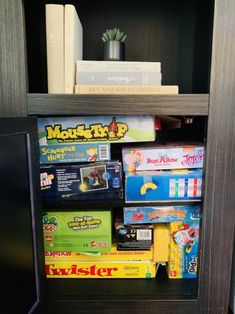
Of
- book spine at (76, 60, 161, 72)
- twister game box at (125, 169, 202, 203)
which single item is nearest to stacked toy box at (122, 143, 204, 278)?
twister game box at (125, 169, 202, 203)

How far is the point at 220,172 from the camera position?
30.0 inches

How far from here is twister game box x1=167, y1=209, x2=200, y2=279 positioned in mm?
884

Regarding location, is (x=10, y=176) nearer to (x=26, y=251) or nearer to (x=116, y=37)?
(x=26, y=251)

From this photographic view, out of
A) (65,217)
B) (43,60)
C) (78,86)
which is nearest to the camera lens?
(78,86)

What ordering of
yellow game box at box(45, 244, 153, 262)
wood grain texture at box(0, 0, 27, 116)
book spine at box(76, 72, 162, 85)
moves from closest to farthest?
1. wood grain texture at box(0, 0, 27, 116)
2. book spine at box(76, 72, 162, 85)
3. yellow game box at box(45, 244, 153, 262)

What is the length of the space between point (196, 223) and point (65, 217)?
48 centimetres

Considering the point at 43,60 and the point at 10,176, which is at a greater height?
the point at 43,60

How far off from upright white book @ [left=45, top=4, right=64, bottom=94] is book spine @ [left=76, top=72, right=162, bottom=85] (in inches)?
2.4

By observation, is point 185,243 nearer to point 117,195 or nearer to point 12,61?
point 117,195

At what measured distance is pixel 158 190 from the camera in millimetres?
844

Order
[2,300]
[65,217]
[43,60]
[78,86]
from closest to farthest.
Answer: [2,300] < [78,86] < [65,217] < [43,60]

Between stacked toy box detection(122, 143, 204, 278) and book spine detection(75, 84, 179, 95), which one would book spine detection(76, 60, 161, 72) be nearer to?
book spine detection(75, 84, 179, 95)

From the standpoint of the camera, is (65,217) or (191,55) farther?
(191,55)

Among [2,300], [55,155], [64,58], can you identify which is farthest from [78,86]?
[2,300]
